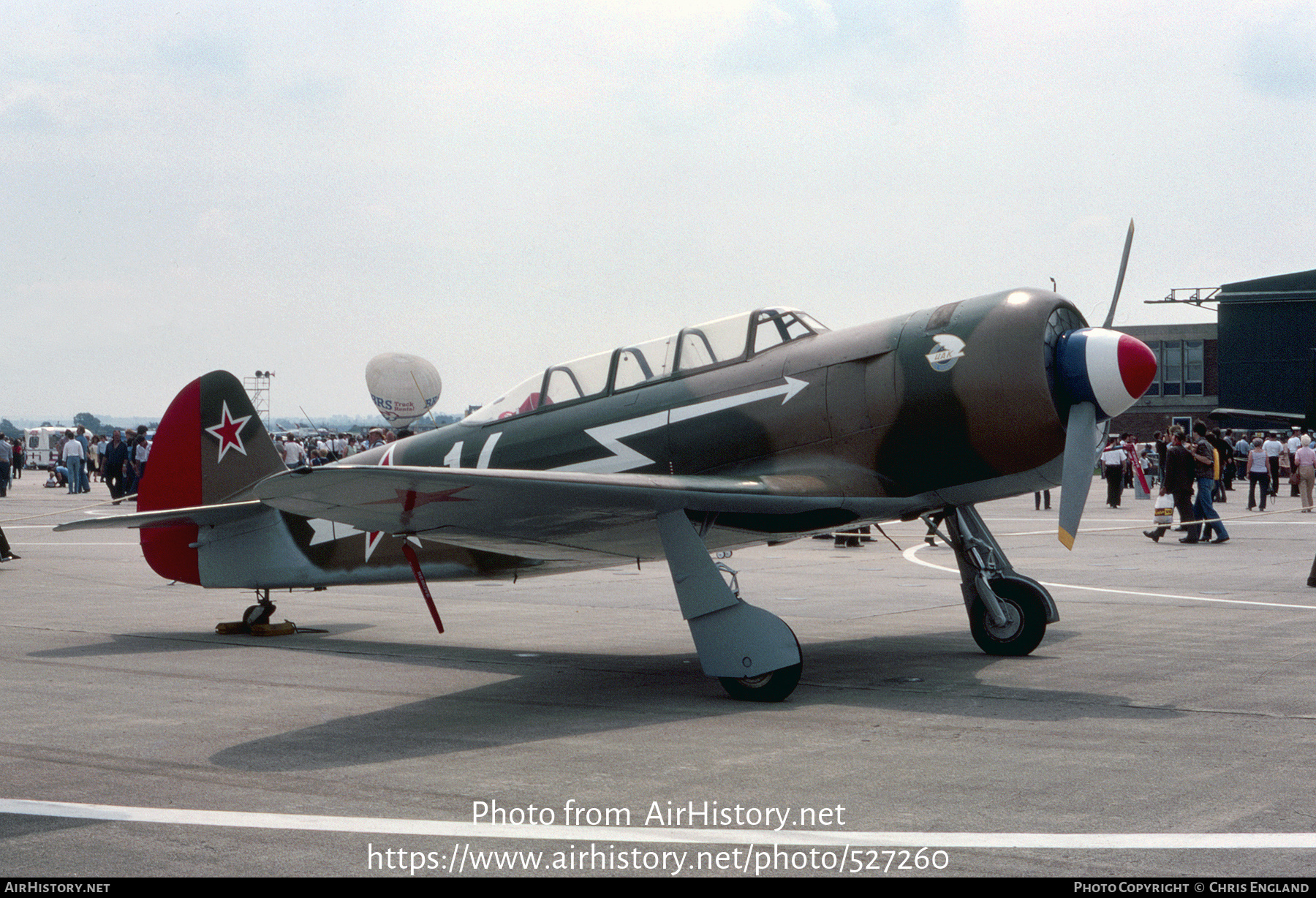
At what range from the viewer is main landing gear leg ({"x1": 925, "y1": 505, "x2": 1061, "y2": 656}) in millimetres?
9125

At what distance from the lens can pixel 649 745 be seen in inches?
249

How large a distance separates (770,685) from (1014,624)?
8.65ft

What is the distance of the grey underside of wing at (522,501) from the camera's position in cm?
675

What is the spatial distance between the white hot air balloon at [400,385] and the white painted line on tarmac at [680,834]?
202 ft

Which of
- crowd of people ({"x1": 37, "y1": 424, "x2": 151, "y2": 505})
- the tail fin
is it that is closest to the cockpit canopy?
the tail fin

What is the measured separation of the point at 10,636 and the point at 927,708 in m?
8.42

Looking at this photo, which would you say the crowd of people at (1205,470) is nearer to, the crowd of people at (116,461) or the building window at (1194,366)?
the crowd of people at (116,461)

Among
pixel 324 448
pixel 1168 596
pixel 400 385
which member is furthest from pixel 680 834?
pixel 400 385

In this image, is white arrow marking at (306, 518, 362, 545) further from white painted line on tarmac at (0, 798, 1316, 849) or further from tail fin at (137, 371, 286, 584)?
white painted line on tarmac at (0, 798, 1316, 849)

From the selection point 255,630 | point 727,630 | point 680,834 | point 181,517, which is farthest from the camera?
point 255,630

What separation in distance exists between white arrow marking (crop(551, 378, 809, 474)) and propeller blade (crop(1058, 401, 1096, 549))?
185 centimetres

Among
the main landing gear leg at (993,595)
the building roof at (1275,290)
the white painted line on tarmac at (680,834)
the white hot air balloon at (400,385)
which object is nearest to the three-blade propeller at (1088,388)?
the main landing gear leg at (993,595)

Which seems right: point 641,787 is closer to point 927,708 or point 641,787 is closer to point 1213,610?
point 927,708

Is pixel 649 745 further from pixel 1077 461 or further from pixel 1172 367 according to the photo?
pixel 1172 367
